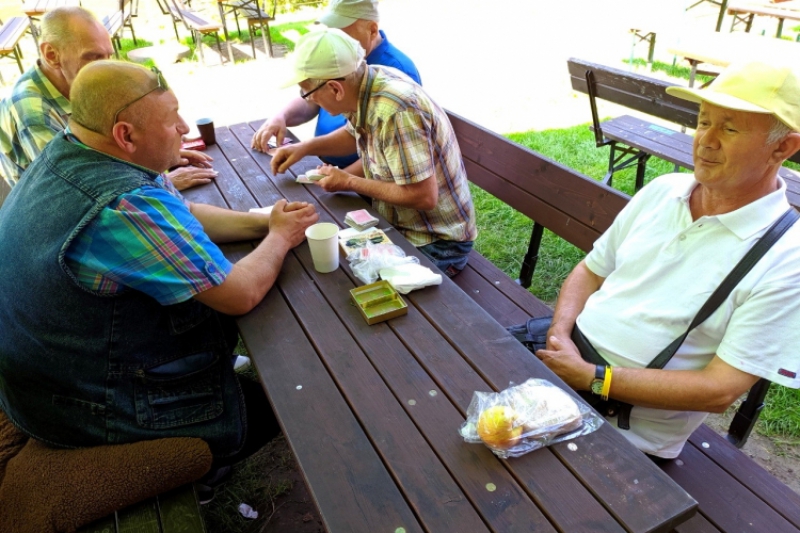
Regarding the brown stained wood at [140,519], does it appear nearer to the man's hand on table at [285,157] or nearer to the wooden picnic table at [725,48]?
the man's hand on table at [285,157]

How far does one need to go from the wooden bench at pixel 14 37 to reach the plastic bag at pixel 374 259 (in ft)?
23.4

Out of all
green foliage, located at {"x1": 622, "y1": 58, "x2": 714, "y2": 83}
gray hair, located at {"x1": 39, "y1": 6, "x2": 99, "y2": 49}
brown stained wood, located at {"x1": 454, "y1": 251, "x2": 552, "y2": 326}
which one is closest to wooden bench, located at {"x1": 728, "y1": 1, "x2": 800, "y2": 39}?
green foliage, located at {"x1": 622, "y1": 58, "x2": 714, "y2": 83}

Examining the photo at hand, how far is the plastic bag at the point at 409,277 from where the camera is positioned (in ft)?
6.16

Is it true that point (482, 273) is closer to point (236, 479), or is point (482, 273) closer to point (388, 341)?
point (388, 341)

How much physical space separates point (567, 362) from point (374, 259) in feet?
2.54

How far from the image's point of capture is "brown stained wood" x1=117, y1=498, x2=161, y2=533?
1588mm

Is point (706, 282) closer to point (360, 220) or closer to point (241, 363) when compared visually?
point (360, 220)

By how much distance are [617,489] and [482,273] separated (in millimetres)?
1552

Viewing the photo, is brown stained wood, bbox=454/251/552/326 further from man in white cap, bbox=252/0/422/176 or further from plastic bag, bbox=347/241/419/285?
man in white cap, bbox=252/0/422/176

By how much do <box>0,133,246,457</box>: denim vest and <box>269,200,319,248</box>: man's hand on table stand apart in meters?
0.48

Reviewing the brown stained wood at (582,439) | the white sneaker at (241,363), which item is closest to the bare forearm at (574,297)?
the brown stained wood at (582,439)

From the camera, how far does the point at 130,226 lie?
1534 mm

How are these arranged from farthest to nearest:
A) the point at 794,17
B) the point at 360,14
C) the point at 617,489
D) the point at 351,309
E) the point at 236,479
Answer: the point at 794,17, the point at 360,14, the point at 236,479, the point at 351,309, the point at 617,489

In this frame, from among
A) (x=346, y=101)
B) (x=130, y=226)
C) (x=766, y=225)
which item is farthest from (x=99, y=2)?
(x=766, y=225)
